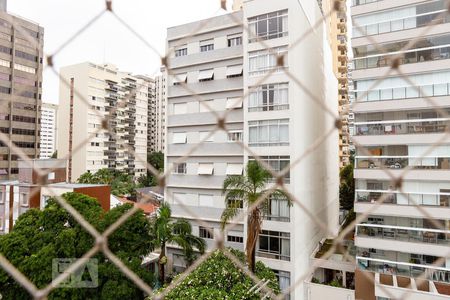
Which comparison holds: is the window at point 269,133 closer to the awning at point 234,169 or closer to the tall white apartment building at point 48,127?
the awning at point 234,169

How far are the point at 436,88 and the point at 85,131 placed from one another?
13.2 m

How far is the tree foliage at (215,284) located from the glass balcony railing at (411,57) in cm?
319

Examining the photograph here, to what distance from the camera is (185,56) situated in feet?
22.8

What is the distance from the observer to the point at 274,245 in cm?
546

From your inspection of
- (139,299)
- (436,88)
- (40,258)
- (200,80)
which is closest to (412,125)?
(436,88)

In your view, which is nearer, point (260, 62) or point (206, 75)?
point (260, 62)

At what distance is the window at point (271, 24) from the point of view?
547 cm

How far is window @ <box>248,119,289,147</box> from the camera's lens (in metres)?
5.43

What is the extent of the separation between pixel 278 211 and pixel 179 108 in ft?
9.78

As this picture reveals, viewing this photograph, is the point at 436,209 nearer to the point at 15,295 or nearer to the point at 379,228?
the point at 379,228

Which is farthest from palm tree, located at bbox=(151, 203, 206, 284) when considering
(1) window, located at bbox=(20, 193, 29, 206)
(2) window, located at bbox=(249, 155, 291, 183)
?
(1) window, located at bbox=(20, 193, 29, 206)

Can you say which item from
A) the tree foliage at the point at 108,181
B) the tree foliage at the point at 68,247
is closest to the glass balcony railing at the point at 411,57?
the tree foliage at the point at 68,247

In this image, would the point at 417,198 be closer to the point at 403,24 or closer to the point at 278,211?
the point at 278,211

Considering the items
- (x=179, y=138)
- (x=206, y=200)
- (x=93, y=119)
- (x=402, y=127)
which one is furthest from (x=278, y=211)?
(x=93, y=119)
